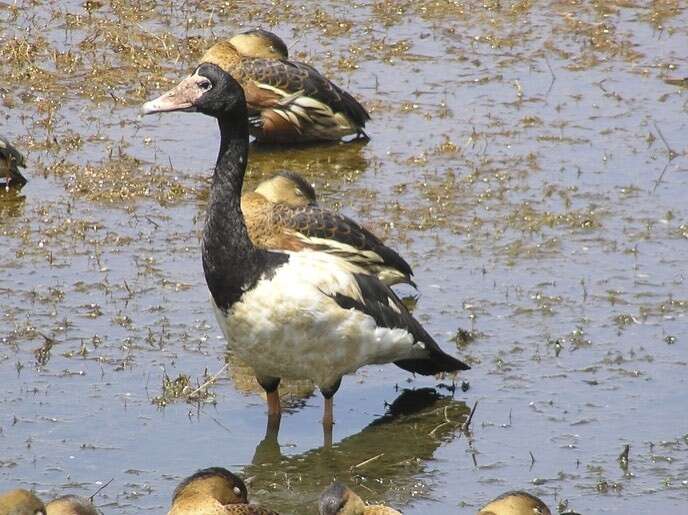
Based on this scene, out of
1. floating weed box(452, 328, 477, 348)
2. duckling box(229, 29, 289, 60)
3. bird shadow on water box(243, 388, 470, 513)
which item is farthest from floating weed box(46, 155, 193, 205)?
bird shadow on water box(243, 388, 470, 513)

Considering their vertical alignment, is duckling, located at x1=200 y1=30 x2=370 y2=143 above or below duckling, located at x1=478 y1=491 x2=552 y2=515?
below

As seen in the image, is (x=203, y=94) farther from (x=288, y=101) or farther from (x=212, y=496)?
(x=288, y=101)

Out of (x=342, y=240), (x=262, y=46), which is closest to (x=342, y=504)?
(x=342, y=240)

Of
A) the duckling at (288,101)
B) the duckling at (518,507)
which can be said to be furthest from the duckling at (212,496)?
the duckling at (288,101)

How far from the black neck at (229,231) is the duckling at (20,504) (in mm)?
2076

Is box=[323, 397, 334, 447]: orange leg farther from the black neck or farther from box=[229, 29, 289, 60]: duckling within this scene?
box=[229, 29, 289, 60]: duckling

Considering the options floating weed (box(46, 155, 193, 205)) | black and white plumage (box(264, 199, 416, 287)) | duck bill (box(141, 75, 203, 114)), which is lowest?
floating weed (box(46, 155, 193, 205))

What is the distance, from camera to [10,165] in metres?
→ 13.8

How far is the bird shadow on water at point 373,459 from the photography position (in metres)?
9.43

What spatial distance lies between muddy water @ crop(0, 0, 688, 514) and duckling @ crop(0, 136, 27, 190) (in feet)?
0.77

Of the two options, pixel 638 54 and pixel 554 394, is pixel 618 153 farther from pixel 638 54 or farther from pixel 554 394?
pixel 554 394

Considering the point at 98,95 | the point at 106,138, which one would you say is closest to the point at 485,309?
the point at 106,138

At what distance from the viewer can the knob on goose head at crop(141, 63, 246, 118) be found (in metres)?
9.67

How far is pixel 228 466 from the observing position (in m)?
9.68
